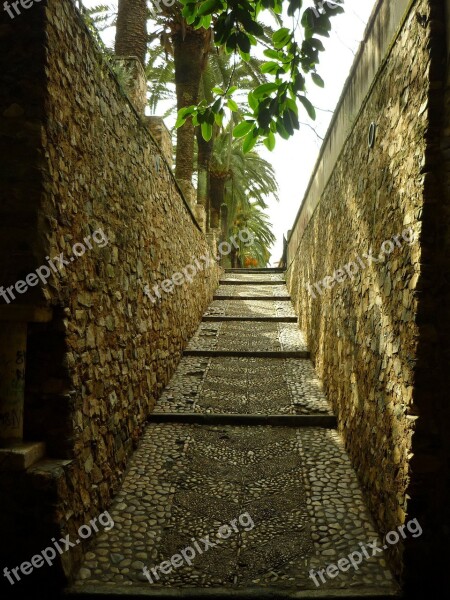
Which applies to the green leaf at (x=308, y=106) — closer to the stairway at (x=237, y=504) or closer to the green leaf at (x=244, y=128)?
the green leaf at (x=244, y=128)

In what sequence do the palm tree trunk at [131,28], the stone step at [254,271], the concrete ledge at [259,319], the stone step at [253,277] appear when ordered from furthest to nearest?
the stone step at [254,271]
the stone step at [253,277]
the concrete ledge at [259,319]
the palm tree trunk at [131,28]

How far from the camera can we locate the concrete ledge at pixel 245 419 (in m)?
4.19

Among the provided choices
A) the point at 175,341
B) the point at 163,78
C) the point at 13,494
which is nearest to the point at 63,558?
the point at 13,494

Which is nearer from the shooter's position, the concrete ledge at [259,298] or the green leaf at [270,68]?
the green leaf at [270,68]

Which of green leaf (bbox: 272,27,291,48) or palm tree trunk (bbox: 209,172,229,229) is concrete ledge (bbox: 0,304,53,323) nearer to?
green leaf (bbox: 272,27,291,48)

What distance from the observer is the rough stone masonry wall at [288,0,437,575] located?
2.23m

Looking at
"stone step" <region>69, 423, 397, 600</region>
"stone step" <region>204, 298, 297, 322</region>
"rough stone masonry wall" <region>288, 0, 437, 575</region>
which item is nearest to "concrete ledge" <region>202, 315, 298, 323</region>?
"stone step" <region>204, 298, 297, 322</region>

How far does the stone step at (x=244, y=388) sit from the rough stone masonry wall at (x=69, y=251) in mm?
962

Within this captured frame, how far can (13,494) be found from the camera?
2.33m

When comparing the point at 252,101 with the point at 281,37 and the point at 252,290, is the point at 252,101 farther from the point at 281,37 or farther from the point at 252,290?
the point at 252,290

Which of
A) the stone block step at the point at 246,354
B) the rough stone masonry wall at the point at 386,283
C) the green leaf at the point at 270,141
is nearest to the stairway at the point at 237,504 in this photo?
the rough stone masonry wall at the point at 386,283

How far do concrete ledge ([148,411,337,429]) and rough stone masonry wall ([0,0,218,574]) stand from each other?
18.1 inches

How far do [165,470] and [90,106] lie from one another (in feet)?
8.79

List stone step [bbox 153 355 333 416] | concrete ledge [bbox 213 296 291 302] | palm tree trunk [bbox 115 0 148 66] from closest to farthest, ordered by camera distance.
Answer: stone step [bbox 153 355 333 416] → palm tree trunk [bbox 115 0 148 66] → concrete ledge [bbox 213 296 291 302]
